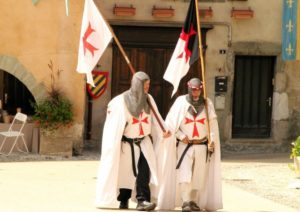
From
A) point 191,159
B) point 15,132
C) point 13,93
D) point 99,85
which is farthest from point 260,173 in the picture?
point 13,93

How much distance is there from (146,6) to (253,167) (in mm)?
5651

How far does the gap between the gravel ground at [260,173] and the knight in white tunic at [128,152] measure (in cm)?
248

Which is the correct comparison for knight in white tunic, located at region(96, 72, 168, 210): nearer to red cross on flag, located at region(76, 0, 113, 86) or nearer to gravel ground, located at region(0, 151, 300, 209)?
red cross on flag, located at region(76, 0, 113, 86)

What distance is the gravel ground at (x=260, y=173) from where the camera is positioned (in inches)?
563

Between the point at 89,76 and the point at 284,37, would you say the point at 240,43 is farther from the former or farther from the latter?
the point at 89,76

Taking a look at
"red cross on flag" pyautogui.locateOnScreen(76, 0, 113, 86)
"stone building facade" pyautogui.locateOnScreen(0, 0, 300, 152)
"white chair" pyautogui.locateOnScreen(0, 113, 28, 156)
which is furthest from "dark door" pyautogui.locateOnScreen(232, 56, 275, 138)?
"red cross on flag" pyautogui.locateOnScreen(76, 0, 113, 86)

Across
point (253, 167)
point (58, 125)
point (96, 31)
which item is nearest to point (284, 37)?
point (253, 167)

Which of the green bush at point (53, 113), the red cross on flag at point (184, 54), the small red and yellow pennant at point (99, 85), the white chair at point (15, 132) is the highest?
the red cross on flag at point (184, 54)

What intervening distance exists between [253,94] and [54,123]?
5909 mm

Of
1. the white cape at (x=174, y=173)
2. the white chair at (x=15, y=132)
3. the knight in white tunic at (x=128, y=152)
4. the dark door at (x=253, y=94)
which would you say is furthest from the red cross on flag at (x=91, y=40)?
the dark door at (x=253, y=94)

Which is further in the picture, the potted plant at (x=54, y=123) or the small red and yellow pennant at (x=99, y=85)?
the small red and yellow pennant at (x=99, y=85)

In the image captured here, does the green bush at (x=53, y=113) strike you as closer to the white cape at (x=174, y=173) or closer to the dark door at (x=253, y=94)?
the dark door at (x=253, y=94)

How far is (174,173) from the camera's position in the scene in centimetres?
1186

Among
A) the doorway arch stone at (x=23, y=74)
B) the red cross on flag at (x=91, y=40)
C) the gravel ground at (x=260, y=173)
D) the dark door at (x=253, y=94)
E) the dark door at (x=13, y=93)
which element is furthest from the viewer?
the dark door at (x=253, y=94)
